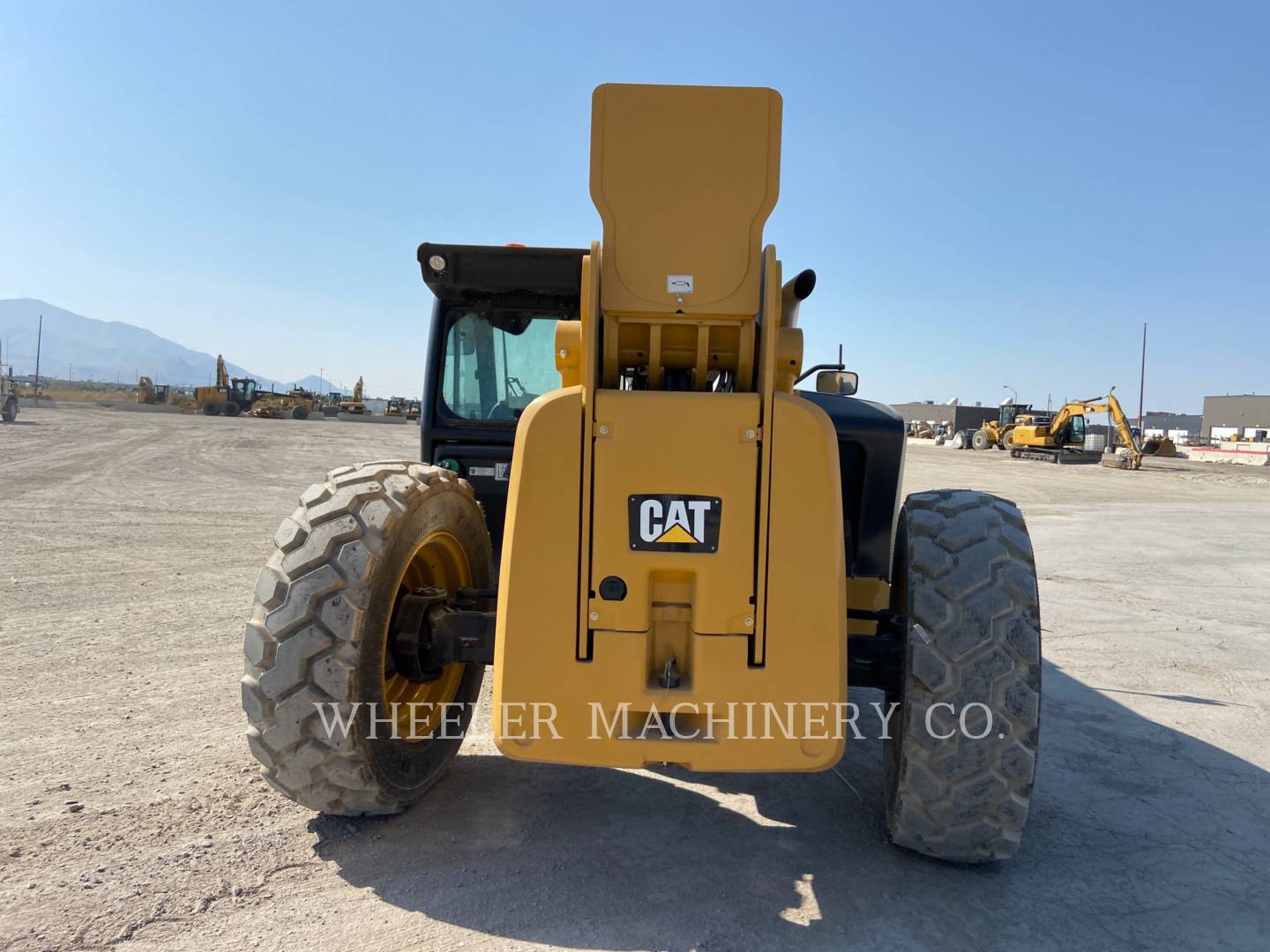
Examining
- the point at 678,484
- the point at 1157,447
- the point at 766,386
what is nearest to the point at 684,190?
the point at 766,386

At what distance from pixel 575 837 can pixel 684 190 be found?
2.47 m

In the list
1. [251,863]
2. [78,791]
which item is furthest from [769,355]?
[78,791]

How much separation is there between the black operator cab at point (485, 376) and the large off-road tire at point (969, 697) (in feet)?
8.32

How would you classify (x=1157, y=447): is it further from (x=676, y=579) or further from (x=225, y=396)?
(x=225, y=396)

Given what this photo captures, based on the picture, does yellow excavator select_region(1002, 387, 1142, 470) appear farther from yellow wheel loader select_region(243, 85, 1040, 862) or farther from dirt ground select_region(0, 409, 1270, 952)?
yellow wheel loader select_region(243, 85, 1040, 862)

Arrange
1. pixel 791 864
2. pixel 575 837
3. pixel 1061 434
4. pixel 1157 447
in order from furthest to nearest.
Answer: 1. pixel 1157 447
2. pixel 1061 434
3. pixel 575 837
4. pixel 791 864

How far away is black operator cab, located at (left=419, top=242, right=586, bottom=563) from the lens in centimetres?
469

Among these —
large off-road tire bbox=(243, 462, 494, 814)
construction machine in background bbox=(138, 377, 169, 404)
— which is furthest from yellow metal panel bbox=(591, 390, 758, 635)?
construction machine in background bbox=(138, 377, 169, 404)

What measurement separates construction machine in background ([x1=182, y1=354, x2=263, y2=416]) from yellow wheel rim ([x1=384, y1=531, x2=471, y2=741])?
51846mm

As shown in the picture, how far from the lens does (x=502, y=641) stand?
2.68m

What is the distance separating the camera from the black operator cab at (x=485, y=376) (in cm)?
→ 469

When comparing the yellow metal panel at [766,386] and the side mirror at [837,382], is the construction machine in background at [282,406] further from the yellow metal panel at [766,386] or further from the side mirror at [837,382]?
the yellow metal panel at [766,386]

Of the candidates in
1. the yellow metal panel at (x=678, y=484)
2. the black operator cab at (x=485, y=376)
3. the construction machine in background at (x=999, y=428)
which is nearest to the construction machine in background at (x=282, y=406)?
the construction machine in background at (x=999, y=428)

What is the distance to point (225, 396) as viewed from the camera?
51.5 metres
